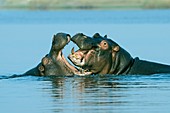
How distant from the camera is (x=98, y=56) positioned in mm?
19156

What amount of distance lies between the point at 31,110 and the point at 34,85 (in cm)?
385

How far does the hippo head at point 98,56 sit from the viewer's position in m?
19.0

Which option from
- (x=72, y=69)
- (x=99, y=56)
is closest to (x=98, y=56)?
(x=99, y=56)

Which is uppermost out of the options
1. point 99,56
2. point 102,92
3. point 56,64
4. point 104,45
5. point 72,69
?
point 104,45

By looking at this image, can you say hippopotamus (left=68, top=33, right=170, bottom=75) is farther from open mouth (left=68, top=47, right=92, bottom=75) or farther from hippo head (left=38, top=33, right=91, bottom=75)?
hippo head (left=38, top=33, right=91, bottom=75)

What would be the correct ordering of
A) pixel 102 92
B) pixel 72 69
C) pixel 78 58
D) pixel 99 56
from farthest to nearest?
pixel 72 69 < pixel 99 56 < pixel 78 58 < pixel 102 92

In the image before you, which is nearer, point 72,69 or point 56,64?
point 56,64

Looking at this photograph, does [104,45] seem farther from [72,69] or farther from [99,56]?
[72,69]

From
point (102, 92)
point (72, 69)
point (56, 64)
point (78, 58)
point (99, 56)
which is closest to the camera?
point (102, 92)

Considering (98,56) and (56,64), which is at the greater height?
(98,56)

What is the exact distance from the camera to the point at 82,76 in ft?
64.2

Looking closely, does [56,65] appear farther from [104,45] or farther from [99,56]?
[104,45]

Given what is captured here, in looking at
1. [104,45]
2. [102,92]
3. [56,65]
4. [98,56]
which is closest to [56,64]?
[56,65]

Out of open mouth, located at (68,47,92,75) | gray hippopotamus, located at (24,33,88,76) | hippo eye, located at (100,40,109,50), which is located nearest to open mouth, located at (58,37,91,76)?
gray hippopotamus, located at (24,33,88,76)
